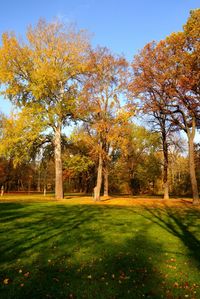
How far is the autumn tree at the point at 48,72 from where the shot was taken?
27.3m

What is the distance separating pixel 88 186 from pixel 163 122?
32576mm

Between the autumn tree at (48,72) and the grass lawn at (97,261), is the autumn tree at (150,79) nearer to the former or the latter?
the autumn tree at (48,72)

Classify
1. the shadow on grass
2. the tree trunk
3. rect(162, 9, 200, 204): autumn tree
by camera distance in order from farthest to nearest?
the tree trunk
rect(162, 9, 200, 204): autumn tree
the shadow on grass

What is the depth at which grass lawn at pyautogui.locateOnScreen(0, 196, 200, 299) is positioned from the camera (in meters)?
5.71

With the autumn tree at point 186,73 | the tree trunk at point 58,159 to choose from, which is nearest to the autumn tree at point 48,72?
the tree trunk at point 58,159

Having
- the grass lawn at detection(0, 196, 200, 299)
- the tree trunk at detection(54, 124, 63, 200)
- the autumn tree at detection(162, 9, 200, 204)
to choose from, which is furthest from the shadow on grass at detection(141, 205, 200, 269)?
the tree trunk at detection(54, 124, 63, 200)

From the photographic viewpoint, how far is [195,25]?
21875mm

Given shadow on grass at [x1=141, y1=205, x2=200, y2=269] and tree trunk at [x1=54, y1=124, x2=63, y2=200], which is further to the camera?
tree trunk at [x1=54, y1=124, x2=63, y2=200]

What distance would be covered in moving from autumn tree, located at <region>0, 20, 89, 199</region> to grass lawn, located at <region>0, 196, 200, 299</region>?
56.4ft

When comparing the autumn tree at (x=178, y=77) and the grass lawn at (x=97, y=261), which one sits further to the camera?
the autumn tree at (x=178, y=77)

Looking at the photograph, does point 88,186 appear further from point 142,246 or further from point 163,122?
point 142,246

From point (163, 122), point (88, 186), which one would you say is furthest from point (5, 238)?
point (88, 186)

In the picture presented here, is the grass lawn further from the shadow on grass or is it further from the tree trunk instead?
the tree trunk

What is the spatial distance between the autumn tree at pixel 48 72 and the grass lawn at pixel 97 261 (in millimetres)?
17179
